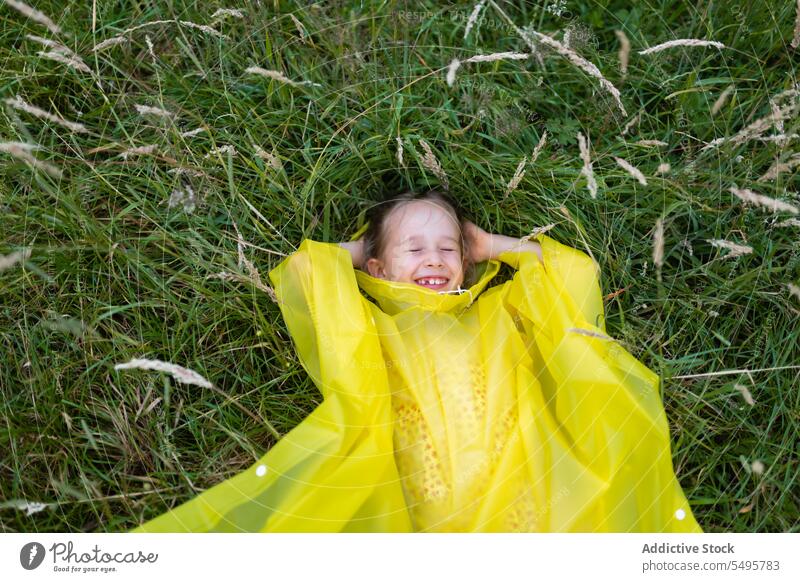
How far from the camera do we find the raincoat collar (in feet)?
6.91

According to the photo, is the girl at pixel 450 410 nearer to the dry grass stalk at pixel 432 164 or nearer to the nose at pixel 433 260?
the nose at pixel 433 260

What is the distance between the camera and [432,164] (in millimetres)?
2113

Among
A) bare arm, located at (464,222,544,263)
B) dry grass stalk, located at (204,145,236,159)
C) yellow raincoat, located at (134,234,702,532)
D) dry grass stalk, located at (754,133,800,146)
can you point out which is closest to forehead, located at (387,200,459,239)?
bare arm, located at (464,222,544,263)

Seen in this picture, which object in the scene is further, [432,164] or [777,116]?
[432,164]

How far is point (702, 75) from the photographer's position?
2.53m

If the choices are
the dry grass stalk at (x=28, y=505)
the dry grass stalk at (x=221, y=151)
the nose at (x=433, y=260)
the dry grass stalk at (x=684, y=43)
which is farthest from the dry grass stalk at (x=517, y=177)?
the dry grass stalk at (x=28, y=505)

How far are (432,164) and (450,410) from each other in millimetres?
783

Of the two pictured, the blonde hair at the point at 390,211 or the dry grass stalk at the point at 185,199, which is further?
the blonde hair at the point at 390,211

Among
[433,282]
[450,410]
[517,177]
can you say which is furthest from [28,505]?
[517,177]

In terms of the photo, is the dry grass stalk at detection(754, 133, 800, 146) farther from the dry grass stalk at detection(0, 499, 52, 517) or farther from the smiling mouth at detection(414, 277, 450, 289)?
the dry grass stalk at detection(0, 499, 52, 517)

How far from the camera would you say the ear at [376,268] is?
7.44 ft

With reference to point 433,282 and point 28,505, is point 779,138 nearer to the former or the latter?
point 433,282

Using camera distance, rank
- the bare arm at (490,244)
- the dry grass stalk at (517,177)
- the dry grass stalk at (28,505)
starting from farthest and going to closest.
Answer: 1. the bare arm at (490,244)
2. the dry grass stalk at (517,177)
3. the dry grass stalk at (28,505)
